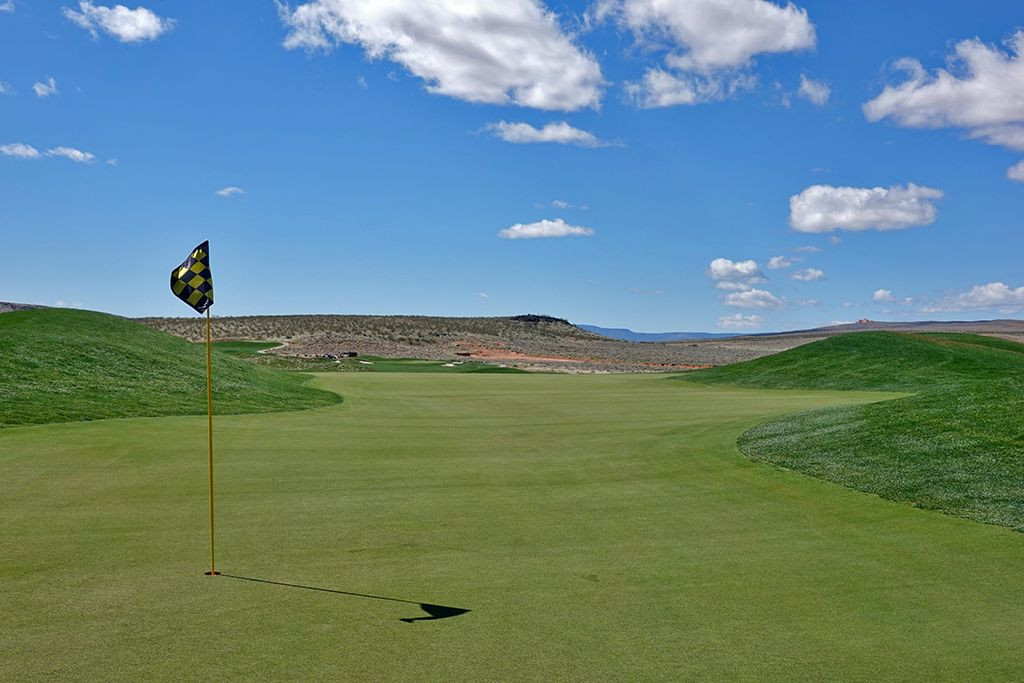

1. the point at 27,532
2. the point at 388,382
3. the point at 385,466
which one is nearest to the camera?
the point at 27,532

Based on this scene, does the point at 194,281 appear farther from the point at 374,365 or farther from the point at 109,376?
the point at 374,365

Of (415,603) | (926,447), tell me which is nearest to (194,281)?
(415,603)

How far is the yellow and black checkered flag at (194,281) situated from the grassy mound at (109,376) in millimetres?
12047

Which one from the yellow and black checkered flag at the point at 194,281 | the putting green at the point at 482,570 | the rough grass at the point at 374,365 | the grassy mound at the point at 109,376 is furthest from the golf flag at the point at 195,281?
A: the rough grass at the point at 374,365

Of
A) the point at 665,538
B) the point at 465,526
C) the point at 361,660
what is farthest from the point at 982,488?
the point at 361,660

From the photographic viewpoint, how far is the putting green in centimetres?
612

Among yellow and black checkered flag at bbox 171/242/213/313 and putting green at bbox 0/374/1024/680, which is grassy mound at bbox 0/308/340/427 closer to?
putting green at bbox 0/374/1024/680

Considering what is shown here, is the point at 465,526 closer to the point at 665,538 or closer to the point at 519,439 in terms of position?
the point at 665,538

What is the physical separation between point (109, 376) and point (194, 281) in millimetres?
20522

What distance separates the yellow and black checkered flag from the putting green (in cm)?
285

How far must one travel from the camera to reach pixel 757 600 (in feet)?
24.7

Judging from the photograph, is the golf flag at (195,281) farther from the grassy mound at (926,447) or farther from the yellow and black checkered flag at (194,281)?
the grassy mound at (926,447)

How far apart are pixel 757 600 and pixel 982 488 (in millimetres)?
6328

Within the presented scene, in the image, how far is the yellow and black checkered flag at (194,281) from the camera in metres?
8.99
